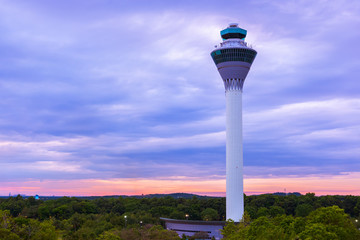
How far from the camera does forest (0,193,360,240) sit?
51322 millimetres

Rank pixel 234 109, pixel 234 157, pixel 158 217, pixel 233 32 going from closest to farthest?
pixel 234 157, pixel 234 109, pixel 233 32, pixel 158 217

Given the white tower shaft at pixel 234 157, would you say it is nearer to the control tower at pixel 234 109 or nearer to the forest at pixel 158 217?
the control tower at pixel 234 109

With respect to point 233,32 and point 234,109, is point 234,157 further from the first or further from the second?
point 233,32

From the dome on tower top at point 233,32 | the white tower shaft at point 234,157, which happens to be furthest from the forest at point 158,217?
the dome on tower top at point 233,32

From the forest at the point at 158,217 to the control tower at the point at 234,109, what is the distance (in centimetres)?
1097

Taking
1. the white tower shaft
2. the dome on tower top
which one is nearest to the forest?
the white tower shaft

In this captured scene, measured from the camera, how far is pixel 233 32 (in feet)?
337

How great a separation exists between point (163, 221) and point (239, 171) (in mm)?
32425

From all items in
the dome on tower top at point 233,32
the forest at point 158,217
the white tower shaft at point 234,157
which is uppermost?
the dome on tower top at point 233,32

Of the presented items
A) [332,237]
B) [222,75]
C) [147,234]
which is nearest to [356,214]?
[222,75]

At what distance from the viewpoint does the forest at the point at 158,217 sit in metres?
51.3

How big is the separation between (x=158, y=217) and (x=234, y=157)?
38.5 metres

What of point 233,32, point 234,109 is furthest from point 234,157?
point 233,32

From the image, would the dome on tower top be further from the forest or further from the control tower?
the forest
